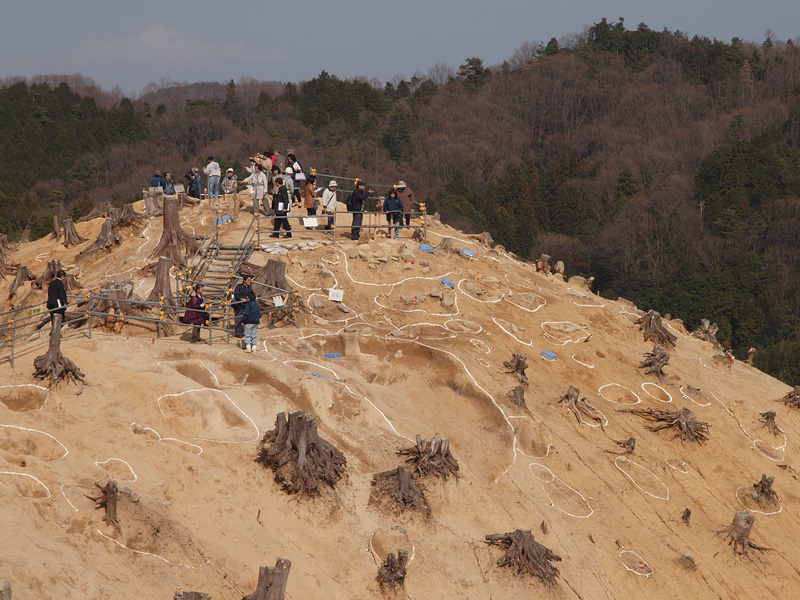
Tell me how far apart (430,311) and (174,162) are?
5912 cm

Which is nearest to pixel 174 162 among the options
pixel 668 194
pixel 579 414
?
pixel 668 194

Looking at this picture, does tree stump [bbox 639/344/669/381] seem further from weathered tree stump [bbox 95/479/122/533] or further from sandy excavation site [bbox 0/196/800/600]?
weathered tree stump [bbox 95/479/122/533]

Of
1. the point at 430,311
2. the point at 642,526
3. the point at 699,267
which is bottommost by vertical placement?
the point at 699,267

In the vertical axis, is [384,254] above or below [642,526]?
above

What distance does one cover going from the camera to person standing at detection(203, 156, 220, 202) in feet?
80.5

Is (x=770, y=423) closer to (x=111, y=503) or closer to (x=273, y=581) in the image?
(x=273, y=581)

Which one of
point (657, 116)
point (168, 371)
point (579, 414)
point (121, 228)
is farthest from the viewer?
point (657, 116)

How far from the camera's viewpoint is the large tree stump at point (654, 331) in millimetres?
20391

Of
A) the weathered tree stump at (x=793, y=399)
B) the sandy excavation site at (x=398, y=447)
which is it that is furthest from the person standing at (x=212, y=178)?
the weathered tree stump at (x=793, y=399)

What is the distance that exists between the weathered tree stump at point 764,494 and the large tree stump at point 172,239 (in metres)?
12.7

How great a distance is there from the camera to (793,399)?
19.4 m

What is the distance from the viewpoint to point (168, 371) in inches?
539

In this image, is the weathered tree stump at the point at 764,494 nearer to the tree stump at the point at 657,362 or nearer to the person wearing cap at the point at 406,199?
the tree stump at the point at 657,362

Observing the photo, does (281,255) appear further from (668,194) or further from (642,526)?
(668,194)
